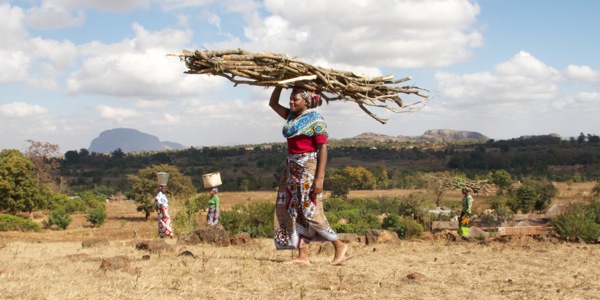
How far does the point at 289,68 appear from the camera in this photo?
17.4 feet

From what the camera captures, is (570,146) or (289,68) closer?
(289,68)

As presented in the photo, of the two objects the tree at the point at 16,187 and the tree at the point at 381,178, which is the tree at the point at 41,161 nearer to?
the tree at the point at 16,187

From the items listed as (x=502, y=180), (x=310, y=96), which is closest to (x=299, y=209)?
(x=310, y=96)

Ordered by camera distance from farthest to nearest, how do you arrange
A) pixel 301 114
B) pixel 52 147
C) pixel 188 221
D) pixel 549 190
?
pixel 52 147, pixel 549 190, pixel 188 221, pixel 301 114

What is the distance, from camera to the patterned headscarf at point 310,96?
18.2 ft

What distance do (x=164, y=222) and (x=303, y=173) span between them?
6.66 meters

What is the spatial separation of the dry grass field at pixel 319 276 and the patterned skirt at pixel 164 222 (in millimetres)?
3724

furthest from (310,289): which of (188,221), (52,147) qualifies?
(52,147)

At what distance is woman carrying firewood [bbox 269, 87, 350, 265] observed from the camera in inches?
216

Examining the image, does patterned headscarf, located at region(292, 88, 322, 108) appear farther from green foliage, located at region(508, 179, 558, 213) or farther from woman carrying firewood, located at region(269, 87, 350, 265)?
green foliage, located at region(508, 179, 558, 213)

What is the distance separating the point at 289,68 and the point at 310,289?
81.0 inches

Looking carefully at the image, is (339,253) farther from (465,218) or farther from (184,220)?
(184,220)

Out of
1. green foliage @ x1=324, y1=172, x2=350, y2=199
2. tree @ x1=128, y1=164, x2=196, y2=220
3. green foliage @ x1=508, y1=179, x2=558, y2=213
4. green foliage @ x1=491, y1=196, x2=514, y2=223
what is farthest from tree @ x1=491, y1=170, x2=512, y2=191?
tree @ x1=128, y1=164, x2=196, y2=220

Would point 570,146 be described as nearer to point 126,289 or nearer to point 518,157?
point 518,157
